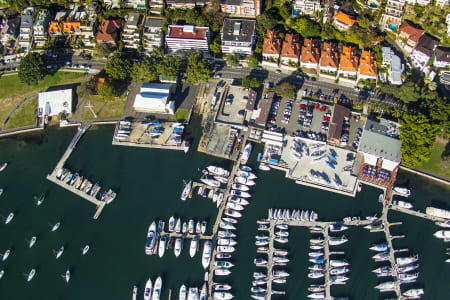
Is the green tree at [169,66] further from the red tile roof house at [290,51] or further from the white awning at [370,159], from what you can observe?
the white awning at [370,159]

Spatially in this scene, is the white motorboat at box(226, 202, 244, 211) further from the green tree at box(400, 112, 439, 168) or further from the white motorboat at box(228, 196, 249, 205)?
the green tree at box(400, 112, 439, 168)

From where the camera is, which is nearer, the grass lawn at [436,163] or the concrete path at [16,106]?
the grass lawn at [436,163]

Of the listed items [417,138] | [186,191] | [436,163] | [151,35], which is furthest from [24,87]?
[436,163]

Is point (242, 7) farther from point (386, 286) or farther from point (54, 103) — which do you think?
point (386, 286)

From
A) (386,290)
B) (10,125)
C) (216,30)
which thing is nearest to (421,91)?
(386,290)

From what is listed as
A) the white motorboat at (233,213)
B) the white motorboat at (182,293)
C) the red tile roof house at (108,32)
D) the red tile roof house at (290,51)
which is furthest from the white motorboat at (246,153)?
the red tile roof house at (108,32)

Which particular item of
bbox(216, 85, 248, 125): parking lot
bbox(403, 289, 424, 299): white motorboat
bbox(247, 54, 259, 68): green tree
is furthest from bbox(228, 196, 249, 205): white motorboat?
bbox(403, 289, 424, 299): white motorboat
